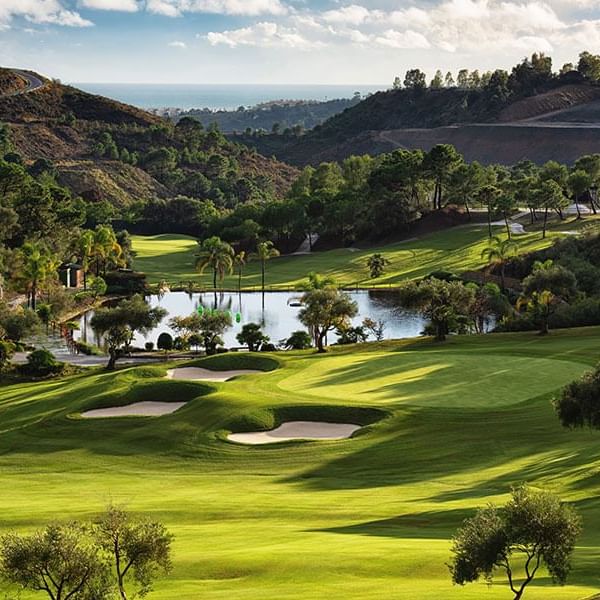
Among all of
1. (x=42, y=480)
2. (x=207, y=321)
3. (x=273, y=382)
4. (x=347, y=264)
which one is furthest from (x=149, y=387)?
(x=347, y=264)

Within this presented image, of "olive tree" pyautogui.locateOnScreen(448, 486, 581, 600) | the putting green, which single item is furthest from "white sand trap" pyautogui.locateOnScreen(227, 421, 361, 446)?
"olive tree" pyautogui.locateOnScreen(448, 486, 581, 600)

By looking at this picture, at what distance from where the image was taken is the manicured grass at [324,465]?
1028 inches

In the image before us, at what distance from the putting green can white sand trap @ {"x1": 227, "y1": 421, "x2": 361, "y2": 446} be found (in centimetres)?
258

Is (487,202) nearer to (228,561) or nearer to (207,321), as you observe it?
(207,321)

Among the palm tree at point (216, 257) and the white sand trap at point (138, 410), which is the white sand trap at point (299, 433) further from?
the palm tree at point (216, 257)

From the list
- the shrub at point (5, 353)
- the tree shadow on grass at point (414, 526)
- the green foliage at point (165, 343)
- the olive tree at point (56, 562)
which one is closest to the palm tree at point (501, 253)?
the green foliage at point (165, 343)

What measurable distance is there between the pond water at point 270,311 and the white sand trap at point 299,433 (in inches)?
1408

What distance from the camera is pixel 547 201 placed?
12269cm

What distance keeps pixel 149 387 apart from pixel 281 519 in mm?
21242

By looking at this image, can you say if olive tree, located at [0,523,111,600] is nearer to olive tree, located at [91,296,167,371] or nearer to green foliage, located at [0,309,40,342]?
olive tree, located at [91,296,167,371]

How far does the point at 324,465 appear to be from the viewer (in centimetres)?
4122

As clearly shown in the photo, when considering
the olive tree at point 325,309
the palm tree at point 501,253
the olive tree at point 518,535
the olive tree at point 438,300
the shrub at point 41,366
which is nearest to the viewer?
the olive tree at point 518,535

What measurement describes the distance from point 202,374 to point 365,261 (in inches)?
2649

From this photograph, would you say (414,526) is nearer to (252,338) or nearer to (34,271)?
(252,338)
